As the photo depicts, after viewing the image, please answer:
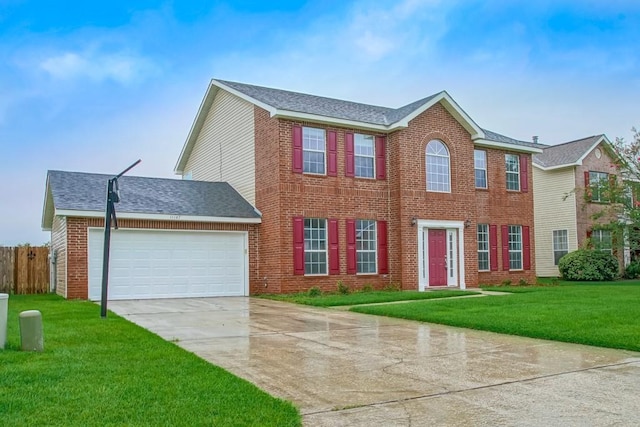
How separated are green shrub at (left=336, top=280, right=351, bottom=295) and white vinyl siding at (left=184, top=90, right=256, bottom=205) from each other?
4.16 meters

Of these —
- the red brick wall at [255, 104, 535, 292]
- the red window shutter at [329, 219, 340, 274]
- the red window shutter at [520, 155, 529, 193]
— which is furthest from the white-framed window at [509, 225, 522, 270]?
the red window shutter at [329, 219, 340, 274]

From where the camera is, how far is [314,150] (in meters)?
18.6

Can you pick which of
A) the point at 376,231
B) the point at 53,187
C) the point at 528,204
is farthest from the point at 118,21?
the point at 528,204

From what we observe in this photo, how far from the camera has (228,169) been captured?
72.5ft

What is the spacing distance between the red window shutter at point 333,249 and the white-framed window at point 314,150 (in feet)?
5.66

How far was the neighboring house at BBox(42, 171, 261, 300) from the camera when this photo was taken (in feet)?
53.7

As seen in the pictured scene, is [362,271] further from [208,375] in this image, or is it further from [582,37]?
[208,375]

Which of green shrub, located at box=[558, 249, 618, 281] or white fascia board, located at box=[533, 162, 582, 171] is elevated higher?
white fascia board, located at box=[533, 162, 582, 171]

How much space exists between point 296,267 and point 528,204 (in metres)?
11.0

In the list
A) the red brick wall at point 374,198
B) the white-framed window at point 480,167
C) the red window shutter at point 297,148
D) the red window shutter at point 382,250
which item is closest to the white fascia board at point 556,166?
the white-framed window at point 480,167

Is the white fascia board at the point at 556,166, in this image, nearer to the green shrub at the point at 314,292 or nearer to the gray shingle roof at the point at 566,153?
the gray shingle roof at the point at 566,153

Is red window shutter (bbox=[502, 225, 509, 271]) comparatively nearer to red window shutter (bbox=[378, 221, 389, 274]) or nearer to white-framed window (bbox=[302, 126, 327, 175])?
red window shutter (bbox=[378, 221, 389, 274])

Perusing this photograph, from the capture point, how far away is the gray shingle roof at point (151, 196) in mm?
16922

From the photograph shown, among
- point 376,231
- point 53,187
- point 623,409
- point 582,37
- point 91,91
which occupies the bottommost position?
point 623,409
